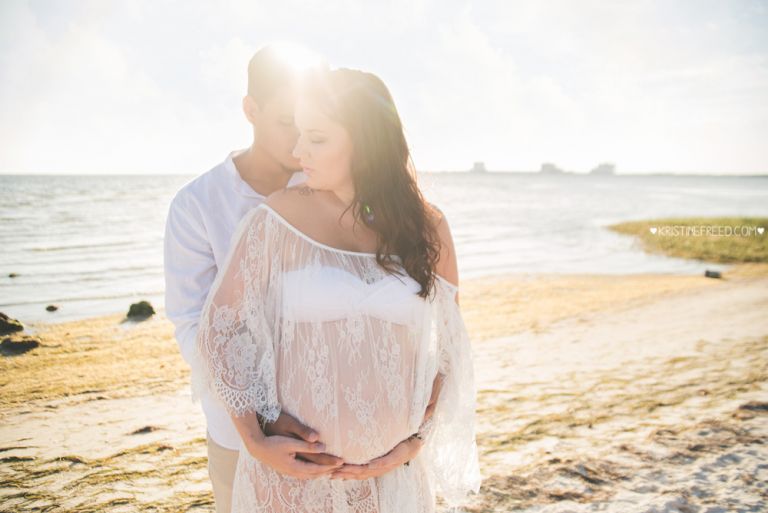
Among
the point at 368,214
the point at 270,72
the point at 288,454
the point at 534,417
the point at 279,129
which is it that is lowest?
the point at 534,417

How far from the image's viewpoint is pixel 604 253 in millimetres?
20844

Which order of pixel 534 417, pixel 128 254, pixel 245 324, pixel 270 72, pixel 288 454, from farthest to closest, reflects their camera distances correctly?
pixel 128 254, pixel 534 417, pixel 270 72, pixel 245 324, pixel 288 454

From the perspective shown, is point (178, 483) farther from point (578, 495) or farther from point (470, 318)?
point (470, 318)

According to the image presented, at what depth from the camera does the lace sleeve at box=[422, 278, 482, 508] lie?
7.06 ft

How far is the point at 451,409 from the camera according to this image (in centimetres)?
216

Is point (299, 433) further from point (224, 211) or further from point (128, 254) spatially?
point (128, 254)

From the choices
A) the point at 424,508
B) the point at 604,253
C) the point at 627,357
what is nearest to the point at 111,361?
the point at 424,508

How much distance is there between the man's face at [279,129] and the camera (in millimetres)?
2266

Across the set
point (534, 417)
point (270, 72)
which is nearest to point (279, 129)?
point (270, 72)

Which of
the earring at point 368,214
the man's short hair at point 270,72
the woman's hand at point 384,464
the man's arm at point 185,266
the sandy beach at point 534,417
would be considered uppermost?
the man's short hair at point 270,72

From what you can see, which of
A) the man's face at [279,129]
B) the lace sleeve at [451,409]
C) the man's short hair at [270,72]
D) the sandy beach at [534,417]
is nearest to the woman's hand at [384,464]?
the lace sleeve at [451,409]

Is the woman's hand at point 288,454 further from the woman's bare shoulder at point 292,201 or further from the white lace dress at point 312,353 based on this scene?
the woman's bare shoulder at point 292,201

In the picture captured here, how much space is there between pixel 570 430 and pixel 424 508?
313 centimetres

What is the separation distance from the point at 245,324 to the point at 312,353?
0.27 metres
